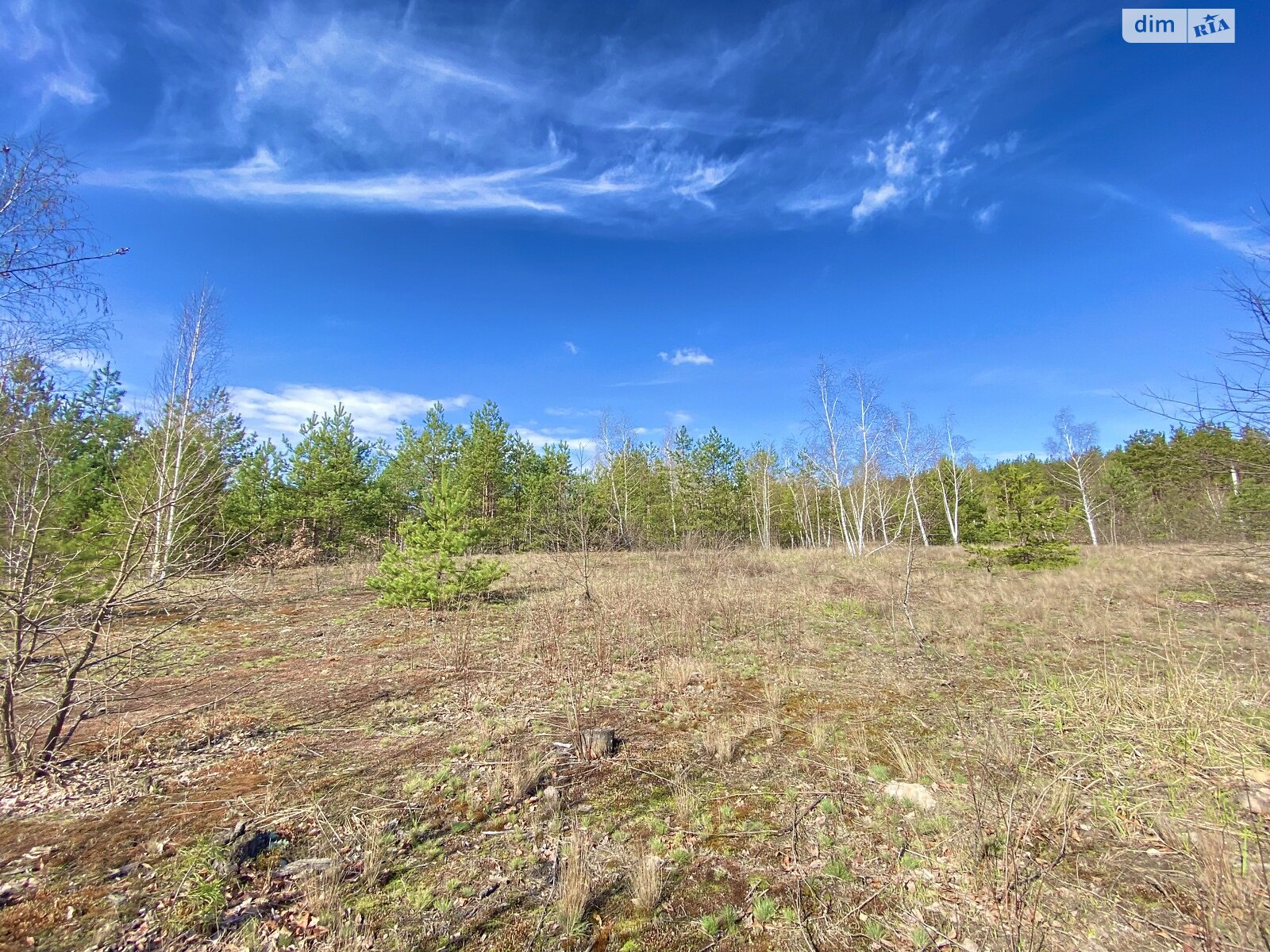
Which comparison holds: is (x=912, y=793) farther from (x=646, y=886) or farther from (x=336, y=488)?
(x=336, y=488)

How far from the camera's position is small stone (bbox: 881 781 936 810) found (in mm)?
3252

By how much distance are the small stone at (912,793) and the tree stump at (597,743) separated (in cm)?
213

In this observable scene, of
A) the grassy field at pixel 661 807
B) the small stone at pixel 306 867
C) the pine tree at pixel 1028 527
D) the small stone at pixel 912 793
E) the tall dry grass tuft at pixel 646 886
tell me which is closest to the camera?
the grassy field at pixel 661 807

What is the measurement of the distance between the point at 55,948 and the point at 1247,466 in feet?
32.1

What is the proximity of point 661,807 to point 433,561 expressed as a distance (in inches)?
303

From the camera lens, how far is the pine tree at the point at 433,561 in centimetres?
964

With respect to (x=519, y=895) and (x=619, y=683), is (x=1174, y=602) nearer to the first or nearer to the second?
(x=619, y=683)

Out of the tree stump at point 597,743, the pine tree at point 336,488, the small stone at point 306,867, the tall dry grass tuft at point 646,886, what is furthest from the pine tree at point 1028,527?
the pine tree at point 336,488

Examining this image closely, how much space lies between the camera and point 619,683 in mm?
5988

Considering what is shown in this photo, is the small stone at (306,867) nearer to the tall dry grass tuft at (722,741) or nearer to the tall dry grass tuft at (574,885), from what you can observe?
the tall dry grass tuft at (574,885)

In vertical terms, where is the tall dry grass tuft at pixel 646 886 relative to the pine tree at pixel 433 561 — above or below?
below

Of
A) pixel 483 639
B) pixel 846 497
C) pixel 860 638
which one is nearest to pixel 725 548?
pixel 860 638

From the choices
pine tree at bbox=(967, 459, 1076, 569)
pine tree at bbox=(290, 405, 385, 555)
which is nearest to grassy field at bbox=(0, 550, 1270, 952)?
pine tree at bbox=(967, 459, 1076, 569)

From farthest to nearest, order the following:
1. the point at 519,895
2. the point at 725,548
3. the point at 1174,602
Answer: the point at 725,548
the point at 1174,602
the point at 519,895
